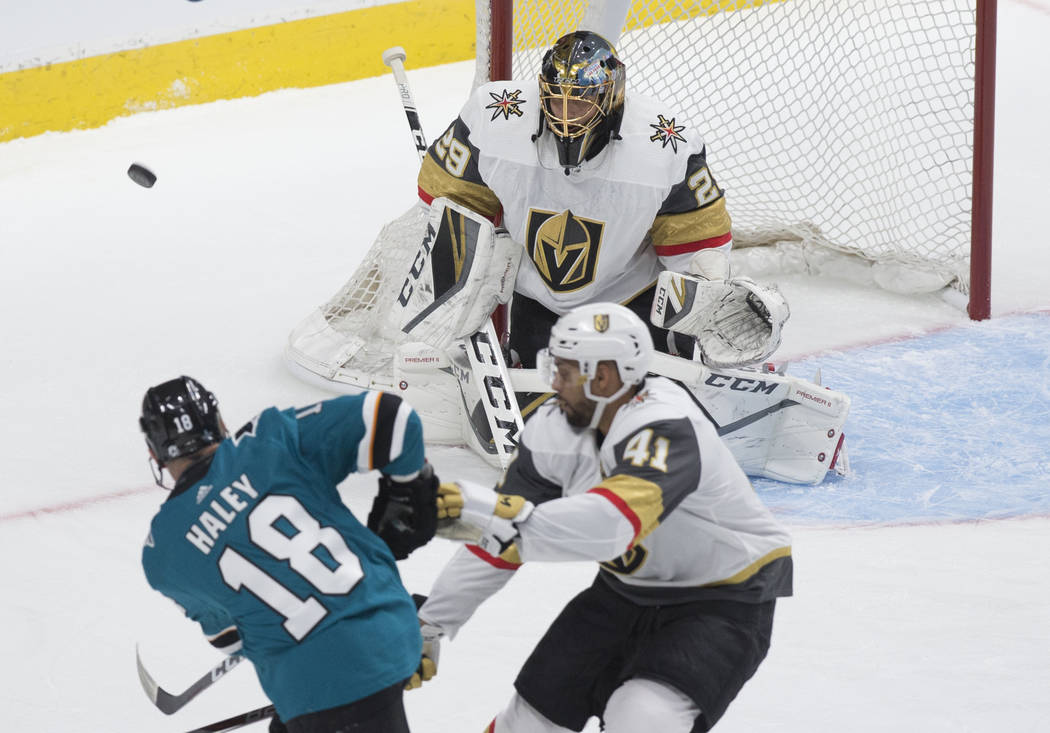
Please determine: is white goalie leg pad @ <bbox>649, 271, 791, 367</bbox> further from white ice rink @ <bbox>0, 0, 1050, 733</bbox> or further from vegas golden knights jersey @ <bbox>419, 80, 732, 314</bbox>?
white ice rink @ <bbox>0, 0, 1050, 733</bbox>

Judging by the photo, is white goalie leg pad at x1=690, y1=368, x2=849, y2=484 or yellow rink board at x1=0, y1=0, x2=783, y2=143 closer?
white goalie leg pad at x1=690, y1=368, x2=849, y2=484

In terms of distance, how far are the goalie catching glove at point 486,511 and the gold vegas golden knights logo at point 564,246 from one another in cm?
151

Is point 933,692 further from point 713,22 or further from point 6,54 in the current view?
point 6,54

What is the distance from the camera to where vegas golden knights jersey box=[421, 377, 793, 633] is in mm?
2072

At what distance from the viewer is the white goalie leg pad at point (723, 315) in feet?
11.5

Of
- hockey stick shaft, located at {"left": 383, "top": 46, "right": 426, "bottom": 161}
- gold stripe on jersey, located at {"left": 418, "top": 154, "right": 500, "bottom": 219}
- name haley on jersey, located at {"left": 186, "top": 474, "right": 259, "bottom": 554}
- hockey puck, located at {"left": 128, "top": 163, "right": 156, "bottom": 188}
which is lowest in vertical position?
name haley on jersey, located at {"left": 186, "top": 474, "right": 259, "bottom": 554}

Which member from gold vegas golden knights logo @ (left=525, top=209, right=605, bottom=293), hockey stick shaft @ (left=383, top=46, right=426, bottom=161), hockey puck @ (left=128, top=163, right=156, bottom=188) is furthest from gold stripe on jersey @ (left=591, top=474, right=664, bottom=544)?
hockey stick shaft @ (left=383, top=46, right=426, bottom=161)

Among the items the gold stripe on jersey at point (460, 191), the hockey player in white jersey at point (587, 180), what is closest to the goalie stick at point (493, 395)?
the hockey player in white jersey at point (587, 180)

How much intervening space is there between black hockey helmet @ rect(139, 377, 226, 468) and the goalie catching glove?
336mm

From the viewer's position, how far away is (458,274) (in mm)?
3756

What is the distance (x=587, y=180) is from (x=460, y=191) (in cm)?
38

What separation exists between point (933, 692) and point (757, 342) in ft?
3.39

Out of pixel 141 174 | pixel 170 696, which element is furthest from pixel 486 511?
pixel 141 174

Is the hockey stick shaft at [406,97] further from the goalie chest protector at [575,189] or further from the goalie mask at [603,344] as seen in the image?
the goalie mask at [603,344]
